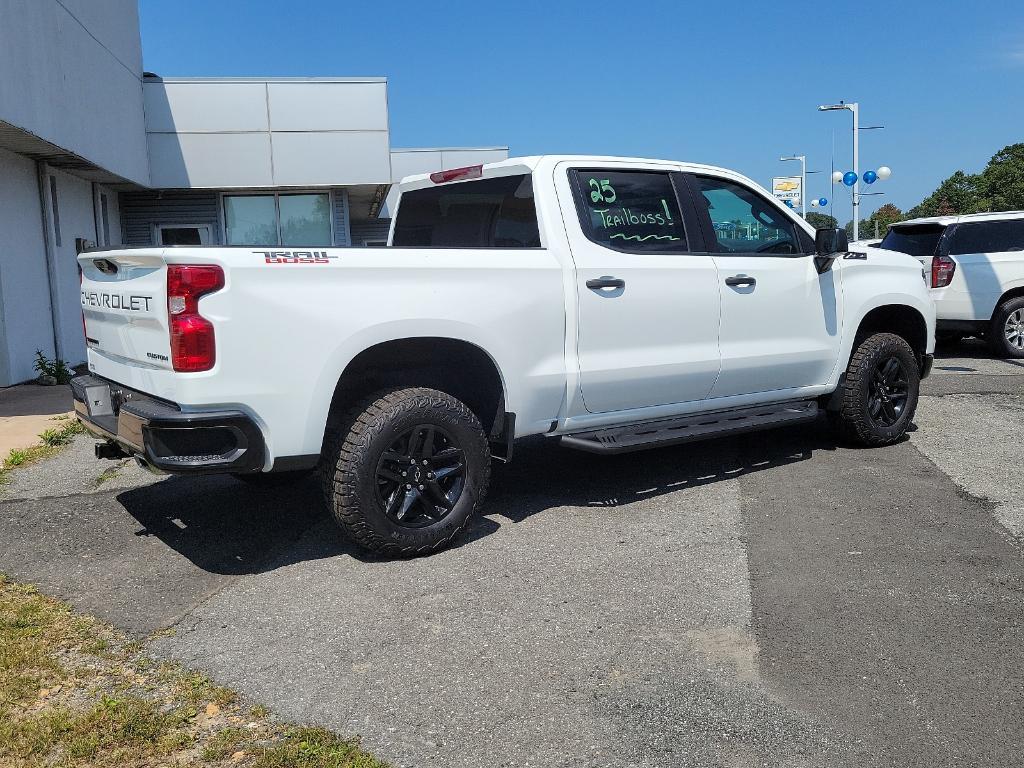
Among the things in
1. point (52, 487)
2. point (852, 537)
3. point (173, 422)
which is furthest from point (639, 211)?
point (52, 487)

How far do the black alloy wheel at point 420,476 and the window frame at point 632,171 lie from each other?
1.46 metres

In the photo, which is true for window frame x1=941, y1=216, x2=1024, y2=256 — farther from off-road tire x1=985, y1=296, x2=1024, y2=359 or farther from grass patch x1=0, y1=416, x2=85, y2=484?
grass patch x1=0, y1=416, x2=85, y2=484

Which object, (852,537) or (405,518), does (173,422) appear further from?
(852,537)

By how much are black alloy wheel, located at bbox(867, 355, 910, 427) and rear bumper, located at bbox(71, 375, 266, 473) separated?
177 inches

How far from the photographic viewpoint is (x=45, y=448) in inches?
282

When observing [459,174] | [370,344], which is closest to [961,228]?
[459,174]

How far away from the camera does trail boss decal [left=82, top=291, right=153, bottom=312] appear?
406 cm

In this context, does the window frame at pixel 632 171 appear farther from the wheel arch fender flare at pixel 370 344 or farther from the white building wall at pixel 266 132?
the white building wall at pixel 266 132

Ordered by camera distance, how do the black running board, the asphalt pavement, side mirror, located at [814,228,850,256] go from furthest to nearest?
side mirror, located at [814,228,850,256]
the black running board
the asphalt pavement

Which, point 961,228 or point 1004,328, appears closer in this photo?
point 961,228

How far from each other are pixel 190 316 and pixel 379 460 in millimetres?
1073

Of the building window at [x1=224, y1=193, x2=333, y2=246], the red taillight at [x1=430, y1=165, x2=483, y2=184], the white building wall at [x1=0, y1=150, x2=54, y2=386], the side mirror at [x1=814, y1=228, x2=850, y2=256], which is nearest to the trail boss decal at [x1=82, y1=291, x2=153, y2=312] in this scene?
the red taillight at [x1=430, y1=165, x2=483, y2=184]

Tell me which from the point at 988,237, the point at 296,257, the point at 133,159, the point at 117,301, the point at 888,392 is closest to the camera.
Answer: the point at 296,257

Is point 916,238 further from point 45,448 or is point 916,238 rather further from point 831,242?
point 45,448
